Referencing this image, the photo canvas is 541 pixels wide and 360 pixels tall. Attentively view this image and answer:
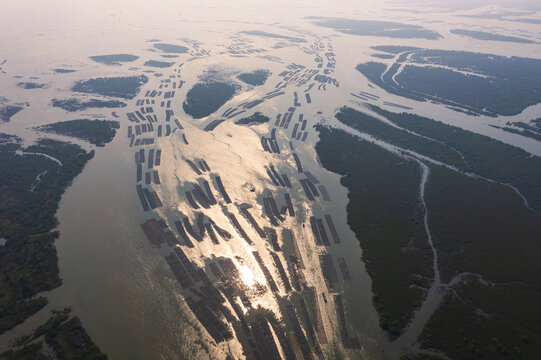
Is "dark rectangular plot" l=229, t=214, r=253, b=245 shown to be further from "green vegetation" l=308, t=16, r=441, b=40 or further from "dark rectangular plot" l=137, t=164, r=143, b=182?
"green vegetation" l=308, t=16, r=441, b=40

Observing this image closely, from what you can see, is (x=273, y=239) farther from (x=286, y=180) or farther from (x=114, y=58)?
(x=114, y=58)

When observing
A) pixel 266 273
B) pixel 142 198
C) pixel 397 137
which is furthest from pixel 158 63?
pixel 266 273

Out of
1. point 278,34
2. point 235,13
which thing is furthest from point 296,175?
point 235,13

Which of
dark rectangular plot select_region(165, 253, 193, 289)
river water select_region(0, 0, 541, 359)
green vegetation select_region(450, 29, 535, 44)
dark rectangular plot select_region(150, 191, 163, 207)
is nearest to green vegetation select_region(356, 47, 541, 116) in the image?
river water select_region(0, 0, 541, 359)

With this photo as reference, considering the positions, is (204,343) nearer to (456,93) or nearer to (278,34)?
(456,93)

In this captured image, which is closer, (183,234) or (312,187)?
(183,234)

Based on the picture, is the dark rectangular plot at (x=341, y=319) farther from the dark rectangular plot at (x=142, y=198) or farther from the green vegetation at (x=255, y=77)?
the green vegetation at (x=255, y=77)
